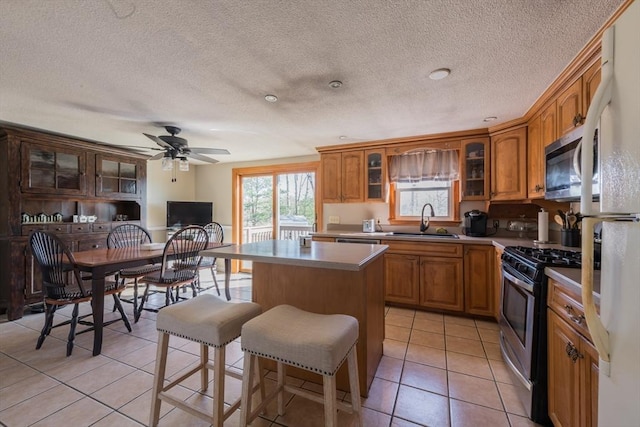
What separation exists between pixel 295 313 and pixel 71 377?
1.89 m

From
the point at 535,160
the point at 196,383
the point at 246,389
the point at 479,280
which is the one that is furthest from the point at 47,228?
the point at 535,160

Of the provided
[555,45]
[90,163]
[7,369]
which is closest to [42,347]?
[7,369]

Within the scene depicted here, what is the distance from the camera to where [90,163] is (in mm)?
3822

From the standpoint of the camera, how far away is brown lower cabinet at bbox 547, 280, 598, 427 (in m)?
1.14

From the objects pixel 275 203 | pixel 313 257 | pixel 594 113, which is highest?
pixel 594 113

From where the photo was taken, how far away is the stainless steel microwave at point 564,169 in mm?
1828

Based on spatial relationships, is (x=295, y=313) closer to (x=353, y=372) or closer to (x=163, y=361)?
(x=353, y=372)

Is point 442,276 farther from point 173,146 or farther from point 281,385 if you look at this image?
point 173,146

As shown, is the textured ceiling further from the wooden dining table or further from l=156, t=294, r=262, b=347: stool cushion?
l=156, t=294, r=262, b=347: stool cushion

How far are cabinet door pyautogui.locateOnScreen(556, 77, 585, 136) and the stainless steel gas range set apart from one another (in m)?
0.96

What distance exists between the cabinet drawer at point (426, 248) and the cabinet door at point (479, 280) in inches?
4.5

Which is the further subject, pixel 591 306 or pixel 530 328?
pixel 530 328

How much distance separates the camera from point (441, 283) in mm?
3193

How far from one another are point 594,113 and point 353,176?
331 cm
